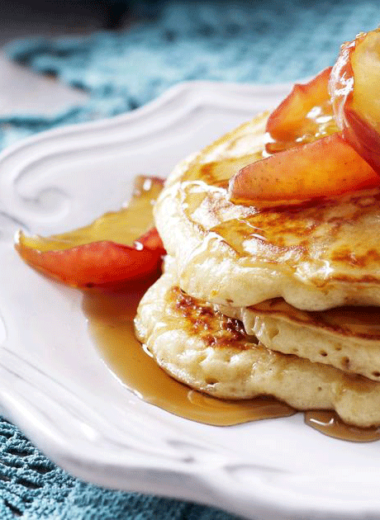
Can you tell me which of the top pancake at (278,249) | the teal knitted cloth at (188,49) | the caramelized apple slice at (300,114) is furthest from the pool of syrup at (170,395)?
the teal knitted cloth at (188,49)

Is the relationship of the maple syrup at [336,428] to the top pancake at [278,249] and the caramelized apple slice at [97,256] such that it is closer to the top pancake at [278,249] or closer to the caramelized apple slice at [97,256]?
the top pancake at [278,249]

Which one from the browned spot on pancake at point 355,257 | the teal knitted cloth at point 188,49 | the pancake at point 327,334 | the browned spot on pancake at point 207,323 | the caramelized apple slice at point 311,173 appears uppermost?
the caramelized apple slice at point 311,173

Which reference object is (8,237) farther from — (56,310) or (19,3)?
(19,3)

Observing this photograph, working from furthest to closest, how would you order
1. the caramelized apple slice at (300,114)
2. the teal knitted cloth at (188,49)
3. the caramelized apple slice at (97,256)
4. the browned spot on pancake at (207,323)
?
1. the teal knitted cloth at (188,49)
2. the caramelized apple slice at (97,256)
3. the caramelized apple slice at (300,114)
4. the browned spot on pancake at (207,323)

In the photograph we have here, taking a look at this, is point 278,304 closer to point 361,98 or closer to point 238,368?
point 238,368

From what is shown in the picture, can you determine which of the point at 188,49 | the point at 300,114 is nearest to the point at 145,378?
the point at 300,114

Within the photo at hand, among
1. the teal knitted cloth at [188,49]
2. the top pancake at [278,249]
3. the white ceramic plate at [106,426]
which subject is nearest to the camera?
the white ceramic plate at [106,426]

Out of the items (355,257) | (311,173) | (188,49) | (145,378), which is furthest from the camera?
(188,49)
